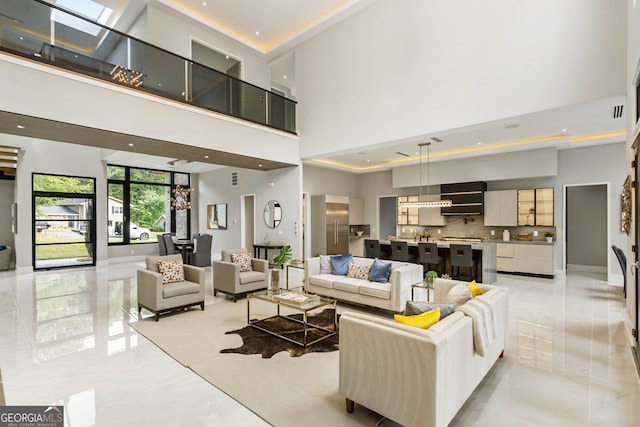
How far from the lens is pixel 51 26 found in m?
4.76

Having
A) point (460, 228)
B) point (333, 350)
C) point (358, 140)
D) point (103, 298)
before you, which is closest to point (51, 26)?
point (103, 298)

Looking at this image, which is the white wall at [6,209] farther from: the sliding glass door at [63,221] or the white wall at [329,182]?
the white wall at [329,182]

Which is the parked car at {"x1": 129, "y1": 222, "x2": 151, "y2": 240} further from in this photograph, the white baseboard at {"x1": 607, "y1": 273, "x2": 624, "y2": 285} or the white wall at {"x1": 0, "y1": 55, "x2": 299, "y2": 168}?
the white baseboard at {"x1": 607, "y1": 273, "x2": 624, "y2": 285}

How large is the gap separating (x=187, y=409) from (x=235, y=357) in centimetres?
90

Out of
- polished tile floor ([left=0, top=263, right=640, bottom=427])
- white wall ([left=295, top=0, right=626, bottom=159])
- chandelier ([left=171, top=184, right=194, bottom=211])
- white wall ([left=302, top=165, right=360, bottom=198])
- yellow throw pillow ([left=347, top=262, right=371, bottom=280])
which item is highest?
white wall ([left=295, top=0, right=626, bottom=159])

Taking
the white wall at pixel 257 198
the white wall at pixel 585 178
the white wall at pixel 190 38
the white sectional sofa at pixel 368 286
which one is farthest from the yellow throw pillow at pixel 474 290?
the white wall at pixel 190 38

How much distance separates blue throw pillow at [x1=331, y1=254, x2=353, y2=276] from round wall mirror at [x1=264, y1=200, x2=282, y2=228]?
3.40 metres

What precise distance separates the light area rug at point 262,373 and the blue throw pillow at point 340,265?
184cm

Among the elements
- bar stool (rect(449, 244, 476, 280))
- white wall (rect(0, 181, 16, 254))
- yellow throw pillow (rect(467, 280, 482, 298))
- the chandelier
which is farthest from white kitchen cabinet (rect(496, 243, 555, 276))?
white wall (rect(0, 181, 16, 254))

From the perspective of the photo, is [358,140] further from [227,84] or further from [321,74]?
[227,84]

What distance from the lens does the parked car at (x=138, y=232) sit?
11.0 m

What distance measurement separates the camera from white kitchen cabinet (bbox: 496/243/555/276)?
7.55m

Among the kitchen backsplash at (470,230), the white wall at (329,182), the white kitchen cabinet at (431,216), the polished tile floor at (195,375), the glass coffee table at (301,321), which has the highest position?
the white wall at (329,182)

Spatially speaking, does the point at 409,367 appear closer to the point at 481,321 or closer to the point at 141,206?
the point at 481,321
